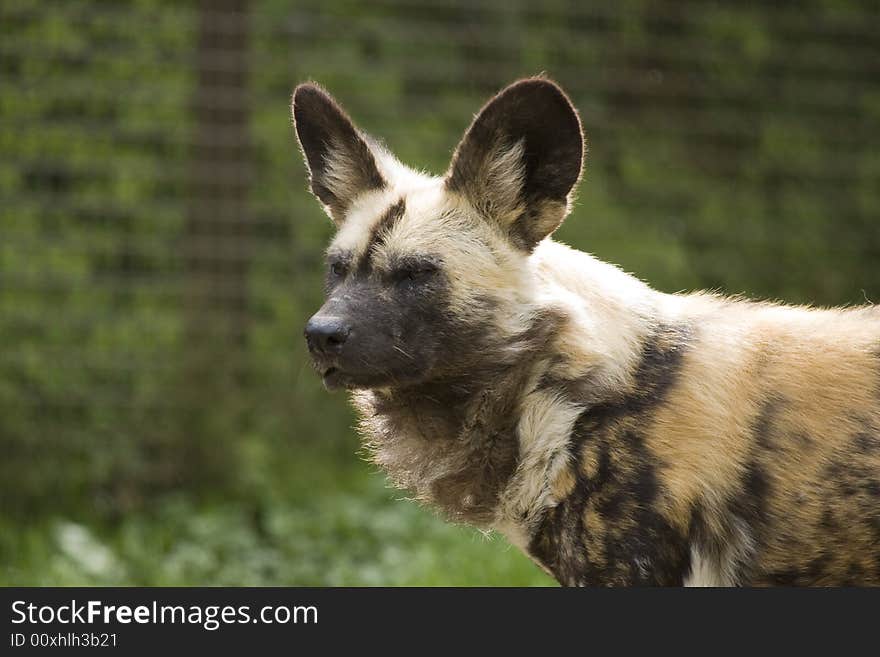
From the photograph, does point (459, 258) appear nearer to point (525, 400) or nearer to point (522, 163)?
point (522, 163)

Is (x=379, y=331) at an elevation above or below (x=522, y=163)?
below

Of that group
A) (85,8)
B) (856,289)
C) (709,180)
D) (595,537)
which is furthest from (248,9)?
(595,537)

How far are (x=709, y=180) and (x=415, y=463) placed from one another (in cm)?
442

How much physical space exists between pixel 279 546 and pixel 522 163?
325 cm

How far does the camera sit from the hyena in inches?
122

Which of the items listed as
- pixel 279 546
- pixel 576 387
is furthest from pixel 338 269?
pixel 279 546

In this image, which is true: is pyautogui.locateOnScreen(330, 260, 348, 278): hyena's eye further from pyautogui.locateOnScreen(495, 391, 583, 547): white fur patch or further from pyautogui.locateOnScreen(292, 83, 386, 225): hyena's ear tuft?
pyautogui.locateOnScreen(495, 391, 583, 547): white fur patch

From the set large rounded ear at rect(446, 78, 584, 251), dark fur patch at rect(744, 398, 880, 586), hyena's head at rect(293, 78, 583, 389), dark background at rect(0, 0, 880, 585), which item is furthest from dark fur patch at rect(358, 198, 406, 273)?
dark background at rect(0, 0, 880, 585)

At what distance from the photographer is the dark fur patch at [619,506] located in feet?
10.00

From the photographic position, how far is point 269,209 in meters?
6.81

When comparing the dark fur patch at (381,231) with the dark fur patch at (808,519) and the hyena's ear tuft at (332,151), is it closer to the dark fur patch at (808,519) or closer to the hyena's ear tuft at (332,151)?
the hyena's ear tuft at (332,151)

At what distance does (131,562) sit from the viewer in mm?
5812

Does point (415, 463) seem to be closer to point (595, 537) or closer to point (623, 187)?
point (595, 537)

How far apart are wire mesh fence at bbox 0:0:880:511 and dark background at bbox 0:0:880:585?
12 mm
